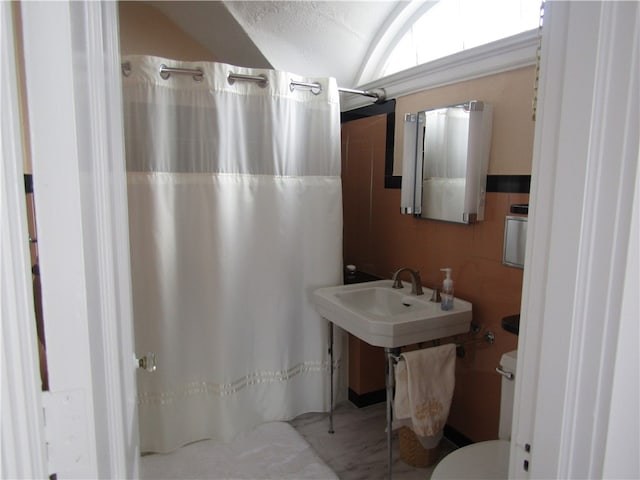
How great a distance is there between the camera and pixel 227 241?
81.2 inches

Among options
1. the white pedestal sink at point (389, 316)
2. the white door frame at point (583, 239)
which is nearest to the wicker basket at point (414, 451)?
the white pedestal sink at point (389, 316)

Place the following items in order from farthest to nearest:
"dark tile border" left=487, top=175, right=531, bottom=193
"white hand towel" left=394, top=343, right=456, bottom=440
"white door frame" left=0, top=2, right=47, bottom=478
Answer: "white hand towel" left=394, top=343, right=456, bottom=440 → "dark tile border" left=487, top=175, right=531, bottom=193 → "white door frame" left=0, top=2, right=47, bottom=478

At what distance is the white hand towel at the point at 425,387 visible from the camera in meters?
1.72

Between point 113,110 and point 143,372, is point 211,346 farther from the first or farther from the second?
point 113,110

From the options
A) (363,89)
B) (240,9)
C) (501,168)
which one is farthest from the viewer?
(363,89)

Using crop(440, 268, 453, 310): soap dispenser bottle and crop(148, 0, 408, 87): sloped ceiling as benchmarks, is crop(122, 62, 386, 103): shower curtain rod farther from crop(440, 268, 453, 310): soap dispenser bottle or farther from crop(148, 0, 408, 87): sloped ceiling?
crop(440, 268, 453, 310): soap dispenser bottle

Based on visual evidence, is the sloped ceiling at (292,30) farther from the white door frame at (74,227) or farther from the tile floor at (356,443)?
the tile floor at (356,443)

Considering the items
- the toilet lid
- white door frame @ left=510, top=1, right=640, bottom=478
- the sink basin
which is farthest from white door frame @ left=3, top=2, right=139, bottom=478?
the sink basin

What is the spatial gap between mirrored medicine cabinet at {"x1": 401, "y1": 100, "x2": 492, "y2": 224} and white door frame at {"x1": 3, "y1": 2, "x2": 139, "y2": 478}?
4.99 feet

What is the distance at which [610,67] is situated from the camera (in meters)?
0.53

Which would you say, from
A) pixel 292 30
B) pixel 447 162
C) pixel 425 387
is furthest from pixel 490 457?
Answer: pixel 292 30

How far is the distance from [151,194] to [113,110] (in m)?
1.35

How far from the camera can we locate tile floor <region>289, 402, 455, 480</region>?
1972 mm

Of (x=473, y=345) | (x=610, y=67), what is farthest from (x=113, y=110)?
(x=473, y=345)
